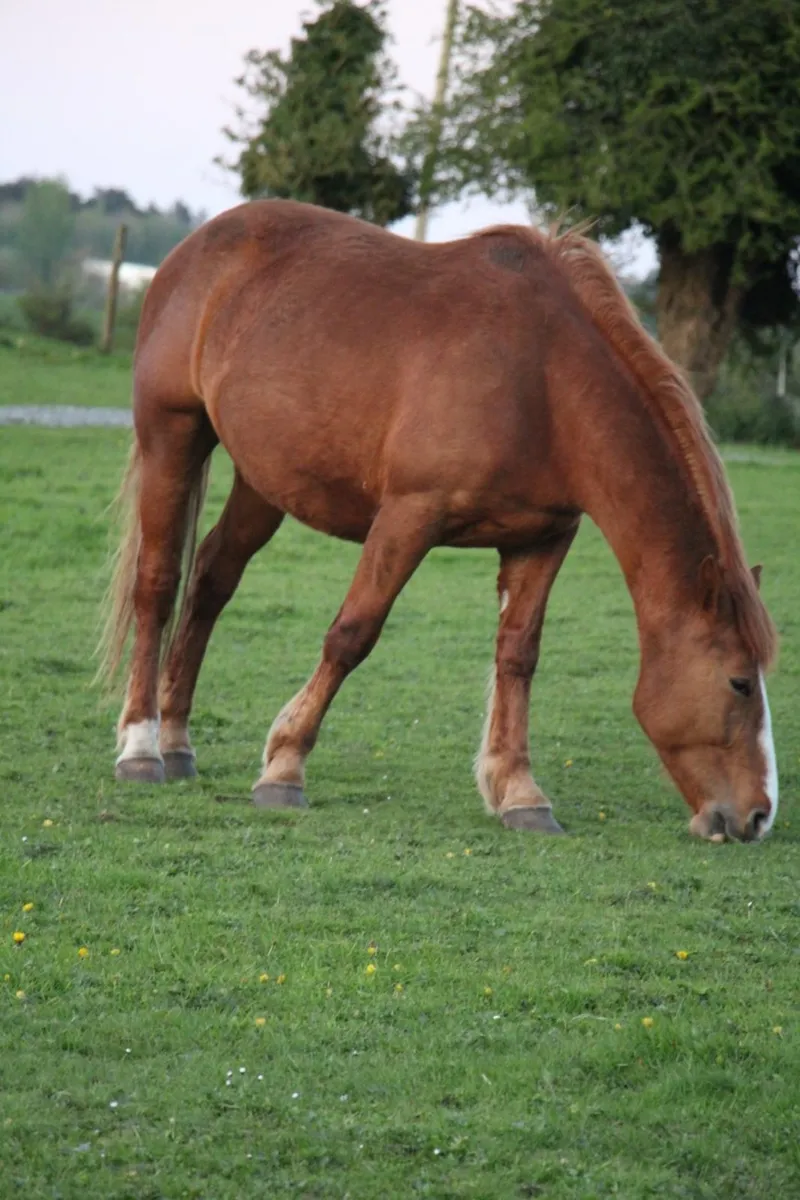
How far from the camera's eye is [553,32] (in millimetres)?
24172

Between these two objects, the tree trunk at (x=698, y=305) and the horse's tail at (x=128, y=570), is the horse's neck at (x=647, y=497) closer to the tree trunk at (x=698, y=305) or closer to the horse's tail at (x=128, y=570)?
the horse's tail at (x=128, y=570)

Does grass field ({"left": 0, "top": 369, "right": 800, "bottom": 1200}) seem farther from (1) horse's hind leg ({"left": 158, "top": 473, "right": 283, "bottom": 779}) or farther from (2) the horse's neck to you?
(2) the horse's neck

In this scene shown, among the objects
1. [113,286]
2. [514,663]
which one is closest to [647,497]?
[514,663]

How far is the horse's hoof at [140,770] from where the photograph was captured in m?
6.63

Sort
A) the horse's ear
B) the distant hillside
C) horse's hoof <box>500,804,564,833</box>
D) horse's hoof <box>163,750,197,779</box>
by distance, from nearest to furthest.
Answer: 1. the horse's ear
2. horse's hoof <box>500,804,564,833</box>
3. horse's hoof <box>163,750,197,779</box>
4. the distant hillside

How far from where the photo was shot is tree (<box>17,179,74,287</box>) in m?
57.4

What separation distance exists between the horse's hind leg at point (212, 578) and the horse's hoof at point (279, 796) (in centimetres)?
102

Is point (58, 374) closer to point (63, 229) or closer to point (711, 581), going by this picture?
point (711, 581)

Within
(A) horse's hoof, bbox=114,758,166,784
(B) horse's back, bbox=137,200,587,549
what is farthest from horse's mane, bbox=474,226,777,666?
(A) horse's hoof, bbox=114,758,166,784

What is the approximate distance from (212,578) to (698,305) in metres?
19.3

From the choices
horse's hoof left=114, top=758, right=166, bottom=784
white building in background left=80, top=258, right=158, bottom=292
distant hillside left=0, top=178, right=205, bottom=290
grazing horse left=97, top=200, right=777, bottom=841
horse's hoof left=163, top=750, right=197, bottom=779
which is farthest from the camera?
distant hillside left=0, top=178, right=205, bottom=290

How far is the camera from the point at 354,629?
6.28 metres

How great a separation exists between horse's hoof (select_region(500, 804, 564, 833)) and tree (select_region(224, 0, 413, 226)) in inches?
887

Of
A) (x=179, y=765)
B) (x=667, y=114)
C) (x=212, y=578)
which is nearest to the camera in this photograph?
(x=179, y=765)
